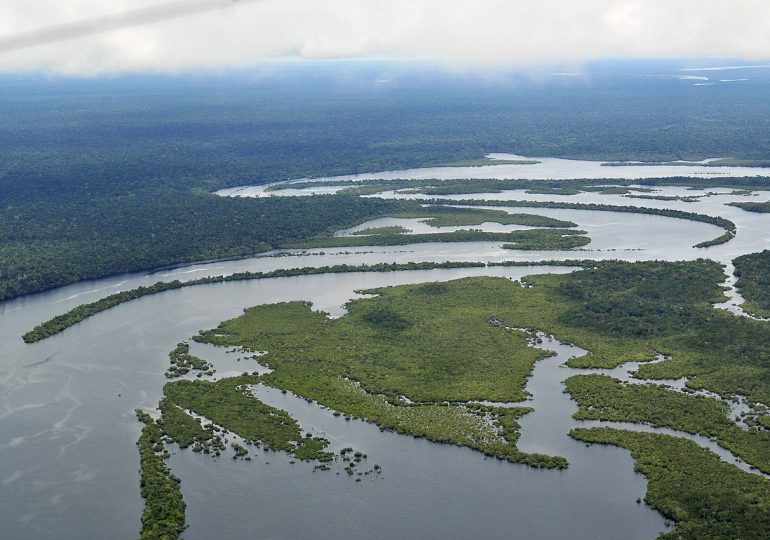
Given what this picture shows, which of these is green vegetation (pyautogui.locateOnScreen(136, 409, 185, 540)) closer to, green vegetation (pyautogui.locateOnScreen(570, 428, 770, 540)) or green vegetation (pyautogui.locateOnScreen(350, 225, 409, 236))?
green vegetation (pyautogui.locateOnScreen(570, 428, 770, 540))

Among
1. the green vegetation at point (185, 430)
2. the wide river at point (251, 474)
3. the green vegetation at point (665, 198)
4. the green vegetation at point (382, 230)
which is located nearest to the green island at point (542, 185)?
the green vegetation at point (665, 198)

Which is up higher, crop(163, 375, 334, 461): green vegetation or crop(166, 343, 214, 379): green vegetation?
crop(166, 343, 214, 379): green vegetation

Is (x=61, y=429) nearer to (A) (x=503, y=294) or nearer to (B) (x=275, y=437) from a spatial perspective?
(B) (x=275, y=437)

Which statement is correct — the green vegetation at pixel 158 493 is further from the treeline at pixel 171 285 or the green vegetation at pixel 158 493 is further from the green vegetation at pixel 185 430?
the treeline at pixel 171 285

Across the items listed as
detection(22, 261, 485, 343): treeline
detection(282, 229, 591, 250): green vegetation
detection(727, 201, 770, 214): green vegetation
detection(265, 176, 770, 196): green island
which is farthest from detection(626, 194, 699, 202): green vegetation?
detection(22, 261, 485, 343): treeline

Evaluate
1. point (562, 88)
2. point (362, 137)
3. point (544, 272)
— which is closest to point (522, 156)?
point (362, 137)

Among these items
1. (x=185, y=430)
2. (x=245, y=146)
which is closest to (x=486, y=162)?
(x=245, y=146)
